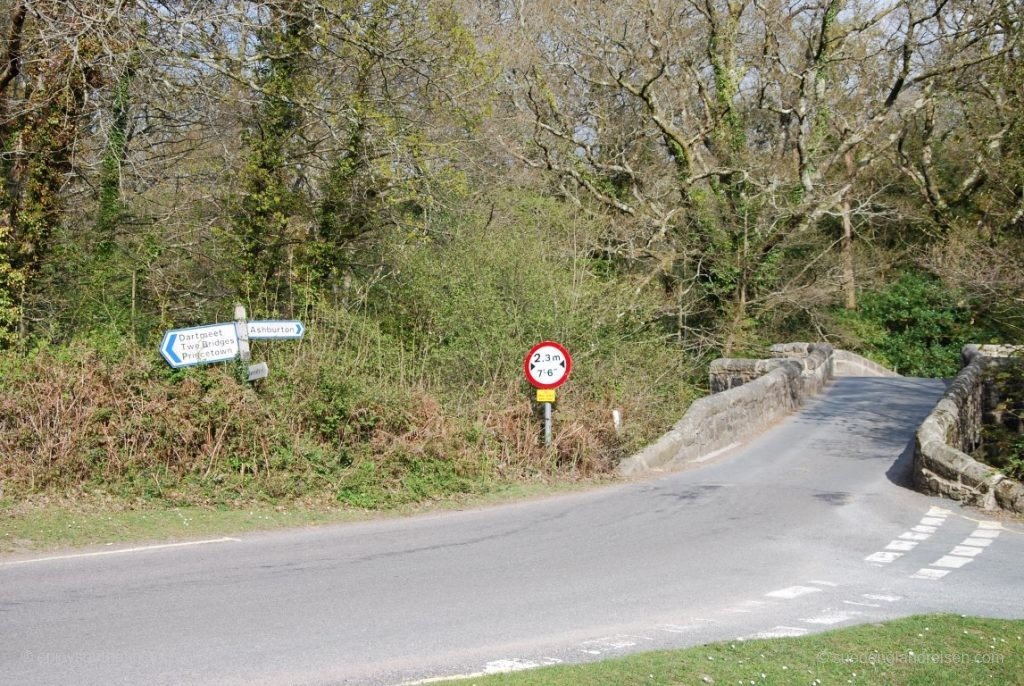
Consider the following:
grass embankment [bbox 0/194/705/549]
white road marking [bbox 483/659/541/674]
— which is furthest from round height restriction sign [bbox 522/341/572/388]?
white road marking [bbox 483/659/541/674]

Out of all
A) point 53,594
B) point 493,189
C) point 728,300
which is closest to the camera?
point 53,594

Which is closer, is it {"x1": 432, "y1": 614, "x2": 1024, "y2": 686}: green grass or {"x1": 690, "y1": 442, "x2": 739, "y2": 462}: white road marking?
{"x1": 432, "y1": 614, "x2": 1024, "y2": 686}: green grass

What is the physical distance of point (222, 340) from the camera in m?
12.4

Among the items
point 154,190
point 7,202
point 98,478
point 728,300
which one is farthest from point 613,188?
point 98,478

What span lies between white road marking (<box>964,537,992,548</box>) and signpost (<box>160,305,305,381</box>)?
8309mm

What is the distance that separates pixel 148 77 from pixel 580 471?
8.89 metres

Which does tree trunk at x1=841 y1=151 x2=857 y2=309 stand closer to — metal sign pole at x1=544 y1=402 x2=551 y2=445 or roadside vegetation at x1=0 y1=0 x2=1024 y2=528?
roadside vegetation at x1=0 y1=0 x2=1024 y2=528

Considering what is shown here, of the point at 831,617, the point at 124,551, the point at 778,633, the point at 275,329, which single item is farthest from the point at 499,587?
the point at 275,329

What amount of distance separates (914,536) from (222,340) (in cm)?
859

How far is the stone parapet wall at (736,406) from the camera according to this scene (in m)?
16.0

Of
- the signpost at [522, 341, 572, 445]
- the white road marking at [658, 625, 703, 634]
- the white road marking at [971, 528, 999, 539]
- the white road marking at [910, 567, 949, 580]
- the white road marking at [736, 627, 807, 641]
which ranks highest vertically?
the signpost at [522, 341, 572, 445]

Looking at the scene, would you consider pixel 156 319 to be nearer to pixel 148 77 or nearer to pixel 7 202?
pixel 7 202

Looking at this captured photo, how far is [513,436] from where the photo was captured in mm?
14328

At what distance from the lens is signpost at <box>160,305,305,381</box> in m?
12.1
